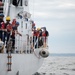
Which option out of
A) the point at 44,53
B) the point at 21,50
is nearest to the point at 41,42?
the point at 44,53

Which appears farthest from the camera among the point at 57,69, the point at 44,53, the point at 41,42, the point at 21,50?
the point at 57,69

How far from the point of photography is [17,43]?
23406 millimetres

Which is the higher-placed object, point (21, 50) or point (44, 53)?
point (21, 50)

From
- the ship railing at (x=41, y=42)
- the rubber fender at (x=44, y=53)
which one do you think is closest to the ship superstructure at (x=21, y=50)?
the rubber fender at (x=44, y=53)

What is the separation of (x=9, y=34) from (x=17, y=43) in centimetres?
108

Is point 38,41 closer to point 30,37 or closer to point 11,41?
point 30,37

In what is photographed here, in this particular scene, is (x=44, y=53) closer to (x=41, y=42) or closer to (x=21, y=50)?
(x=21, y=50)

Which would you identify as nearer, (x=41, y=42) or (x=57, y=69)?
(x=41, y=42)

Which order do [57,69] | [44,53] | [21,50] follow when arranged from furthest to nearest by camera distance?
[57,69] < [44,53] < [21,50]

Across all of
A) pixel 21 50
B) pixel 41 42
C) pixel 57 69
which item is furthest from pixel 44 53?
pixel 57 69

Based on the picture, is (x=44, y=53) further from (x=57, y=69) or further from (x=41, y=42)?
(x=57, y=69)

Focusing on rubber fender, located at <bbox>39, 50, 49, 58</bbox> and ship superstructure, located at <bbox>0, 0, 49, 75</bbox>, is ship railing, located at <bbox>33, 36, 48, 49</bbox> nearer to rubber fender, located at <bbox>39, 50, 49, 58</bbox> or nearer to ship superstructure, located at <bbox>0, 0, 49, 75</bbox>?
ship superstructure, located at <bbox>0, 0, 49, 75</bbox>

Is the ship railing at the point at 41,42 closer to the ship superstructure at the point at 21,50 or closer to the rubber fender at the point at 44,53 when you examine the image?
the ship superstructure at the point at 21,50

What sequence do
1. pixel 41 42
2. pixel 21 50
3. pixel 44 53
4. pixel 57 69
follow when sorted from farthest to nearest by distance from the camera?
pixel 57 69
pixel 41 42
pixel 44 53
pixel 21 50
